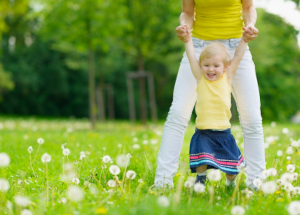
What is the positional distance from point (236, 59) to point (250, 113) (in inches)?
19.3

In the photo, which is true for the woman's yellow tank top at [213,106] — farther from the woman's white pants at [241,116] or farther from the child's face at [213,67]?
the woman's white pants at [241,116]

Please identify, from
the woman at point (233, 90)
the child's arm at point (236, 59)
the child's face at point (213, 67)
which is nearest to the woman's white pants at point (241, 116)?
the woman at point (233, 90)

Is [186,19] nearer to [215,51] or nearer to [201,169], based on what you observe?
[215,51]

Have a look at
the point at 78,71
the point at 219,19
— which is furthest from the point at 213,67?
the point at 78,71

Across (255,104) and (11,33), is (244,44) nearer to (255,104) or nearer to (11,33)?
(255,104)

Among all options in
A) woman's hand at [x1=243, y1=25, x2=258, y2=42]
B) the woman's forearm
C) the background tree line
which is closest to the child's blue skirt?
woman's hand at [x1=243, y1=25, x2=258, y2=42]

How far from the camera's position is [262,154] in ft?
9.25

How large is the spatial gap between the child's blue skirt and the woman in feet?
0.80

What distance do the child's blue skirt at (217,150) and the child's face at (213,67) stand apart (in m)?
0.45

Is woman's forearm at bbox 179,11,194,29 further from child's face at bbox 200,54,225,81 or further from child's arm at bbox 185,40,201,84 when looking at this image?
child's face at bbox 200,54,225,81

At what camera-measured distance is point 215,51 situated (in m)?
2.61

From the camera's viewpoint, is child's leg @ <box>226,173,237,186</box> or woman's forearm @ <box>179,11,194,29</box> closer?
child's leg @ <box>226,173,237,186</box>

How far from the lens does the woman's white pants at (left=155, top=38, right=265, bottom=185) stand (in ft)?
9.18

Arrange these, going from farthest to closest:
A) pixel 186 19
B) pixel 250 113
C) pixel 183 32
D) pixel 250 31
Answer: pixel 186 19 < pixel 250 113 < pixel 183 32 < pixel 250 31
